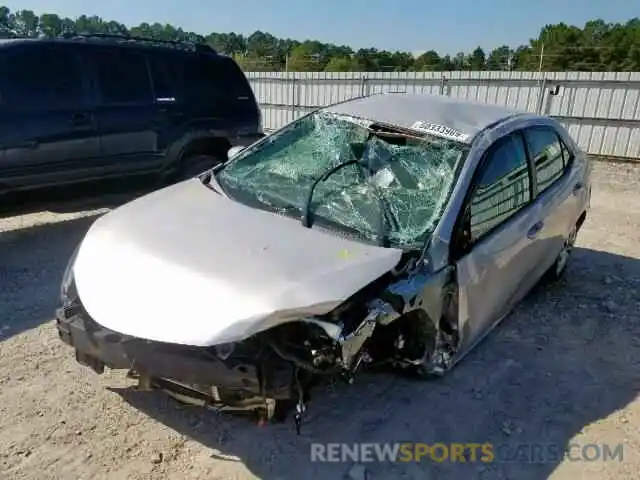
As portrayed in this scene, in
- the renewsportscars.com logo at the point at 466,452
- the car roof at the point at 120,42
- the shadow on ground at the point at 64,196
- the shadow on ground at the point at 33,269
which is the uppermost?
the car roof at the point at 120,42

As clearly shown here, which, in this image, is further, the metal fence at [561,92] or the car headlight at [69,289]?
the metal fence at [561,92]

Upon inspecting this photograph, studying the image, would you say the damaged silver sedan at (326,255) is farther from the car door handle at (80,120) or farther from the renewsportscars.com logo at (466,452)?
the car door handle at (80,120)

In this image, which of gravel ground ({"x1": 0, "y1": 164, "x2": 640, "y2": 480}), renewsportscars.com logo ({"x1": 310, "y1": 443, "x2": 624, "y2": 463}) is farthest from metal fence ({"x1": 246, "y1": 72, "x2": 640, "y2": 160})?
renewsportscars.com logo ({"x1": 310, "y1": 443, "x2": 624, "y2": 463})

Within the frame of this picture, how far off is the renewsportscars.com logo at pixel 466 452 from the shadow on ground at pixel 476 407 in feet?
0.09

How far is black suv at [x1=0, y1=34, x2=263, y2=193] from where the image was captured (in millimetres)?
4879

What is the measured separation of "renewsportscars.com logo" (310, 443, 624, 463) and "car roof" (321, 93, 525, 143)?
1.76 m

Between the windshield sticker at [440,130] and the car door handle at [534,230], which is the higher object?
the windshield sticker at [440,130]

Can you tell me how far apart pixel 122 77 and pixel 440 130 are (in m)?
3.85

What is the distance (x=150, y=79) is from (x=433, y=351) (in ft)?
15.0

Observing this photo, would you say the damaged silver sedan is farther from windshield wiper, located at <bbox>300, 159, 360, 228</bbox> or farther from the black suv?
the black suv

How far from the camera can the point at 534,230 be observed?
3.69 metres

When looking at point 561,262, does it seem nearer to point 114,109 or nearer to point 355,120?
point 355,120

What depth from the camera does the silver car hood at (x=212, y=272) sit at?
85.4 inches

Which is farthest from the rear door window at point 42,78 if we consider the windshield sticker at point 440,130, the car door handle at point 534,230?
the car door handle at point 534,230
